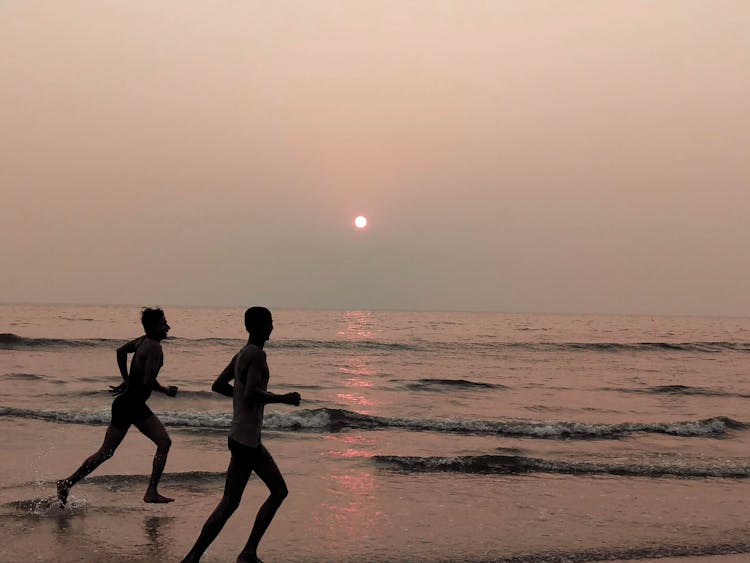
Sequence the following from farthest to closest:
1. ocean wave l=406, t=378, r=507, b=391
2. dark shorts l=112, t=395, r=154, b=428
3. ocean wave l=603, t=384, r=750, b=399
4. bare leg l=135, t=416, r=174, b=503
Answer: ocean wave l=603, t=384, r=750, b=399, ocean wave l=406, t=378, r=507, b=391, bare leg l=135, t=416, r=174, b=503, dark shorts l=112, t=395, r=154, b=428

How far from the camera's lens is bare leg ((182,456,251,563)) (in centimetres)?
547

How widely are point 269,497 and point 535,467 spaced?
6.37m

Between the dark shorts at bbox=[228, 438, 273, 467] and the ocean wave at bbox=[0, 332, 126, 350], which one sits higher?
the dark shorts at bbox=[228, 438, 273, 467]

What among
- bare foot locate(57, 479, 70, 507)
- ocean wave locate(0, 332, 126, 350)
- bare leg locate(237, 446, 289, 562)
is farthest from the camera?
ocean wave locate(0, 332, 126, 350)

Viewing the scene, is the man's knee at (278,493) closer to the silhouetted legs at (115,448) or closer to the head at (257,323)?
the head at (257,323)

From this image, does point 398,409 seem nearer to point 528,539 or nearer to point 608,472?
point 608,472

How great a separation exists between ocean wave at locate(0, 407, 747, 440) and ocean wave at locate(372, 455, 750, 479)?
3.62 metres

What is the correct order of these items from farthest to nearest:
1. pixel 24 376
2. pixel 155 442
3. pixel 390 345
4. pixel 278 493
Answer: pixel 390 345, pixel 24 376, pixel 155 442, pixel 278 493

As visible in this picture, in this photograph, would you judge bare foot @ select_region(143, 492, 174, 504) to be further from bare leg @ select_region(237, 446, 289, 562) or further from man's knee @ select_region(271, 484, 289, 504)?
man's knee @ select_region(271, 484, 289, 504)

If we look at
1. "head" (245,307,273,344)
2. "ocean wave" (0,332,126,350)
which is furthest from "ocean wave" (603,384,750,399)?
"ocean wave" (0,332,126,350)

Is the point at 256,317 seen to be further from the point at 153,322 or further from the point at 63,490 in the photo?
the point at 63,490

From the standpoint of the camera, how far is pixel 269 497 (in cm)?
572

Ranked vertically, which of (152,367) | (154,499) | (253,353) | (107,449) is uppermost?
(253,353)

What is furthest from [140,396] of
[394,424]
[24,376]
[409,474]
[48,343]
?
[48,343]
